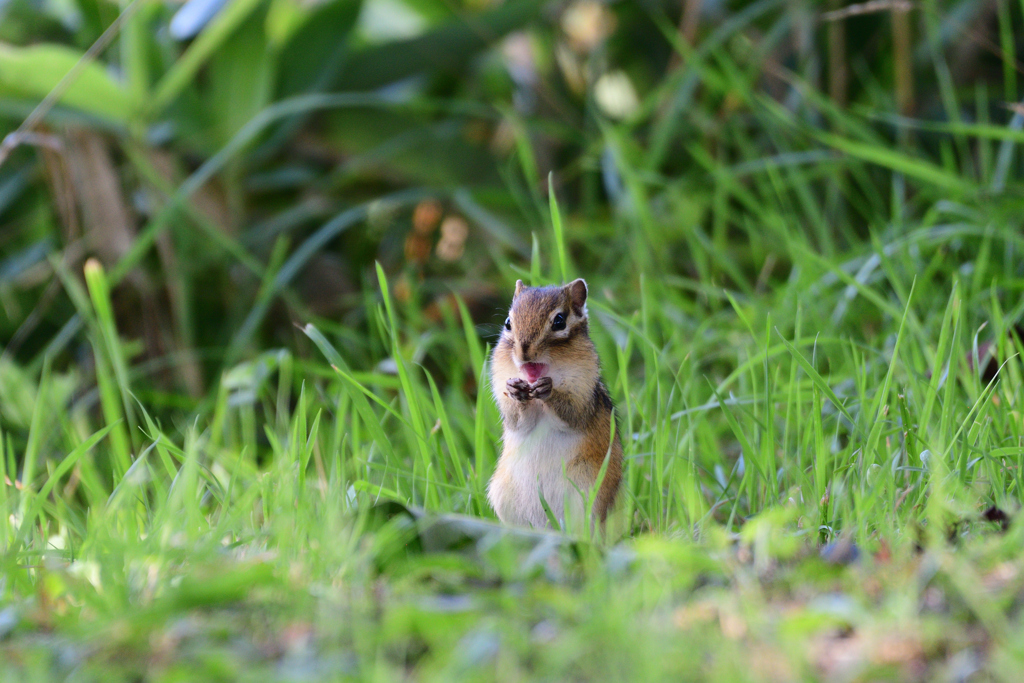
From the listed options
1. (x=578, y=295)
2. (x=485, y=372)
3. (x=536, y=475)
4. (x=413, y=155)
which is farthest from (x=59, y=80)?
(x=536, y=475)

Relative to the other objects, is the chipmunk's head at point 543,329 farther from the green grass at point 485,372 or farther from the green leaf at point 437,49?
the green leaf at point 437,49

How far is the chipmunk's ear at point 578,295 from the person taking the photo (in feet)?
8.32

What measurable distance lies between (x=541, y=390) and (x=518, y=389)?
6 centimetres

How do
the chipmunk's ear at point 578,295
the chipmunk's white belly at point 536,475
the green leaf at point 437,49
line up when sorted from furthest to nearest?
the green leaf at point 437,49
the chipmunk's ear at point 578,295
the chipmunk's white belly at point 536,475

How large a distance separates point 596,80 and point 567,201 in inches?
31.0

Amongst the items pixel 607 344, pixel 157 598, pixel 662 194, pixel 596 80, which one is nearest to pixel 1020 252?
pixel 607 344

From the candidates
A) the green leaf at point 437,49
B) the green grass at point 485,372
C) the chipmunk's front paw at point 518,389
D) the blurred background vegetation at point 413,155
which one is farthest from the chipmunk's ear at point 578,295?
the green leaf at point 437,49

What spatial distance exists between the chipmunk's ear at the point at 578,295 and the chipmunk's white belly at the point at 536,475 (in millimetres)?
329

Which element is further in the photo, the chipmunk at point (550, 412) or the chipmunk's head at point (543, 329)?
the chipmunk's head at point (543, 329)

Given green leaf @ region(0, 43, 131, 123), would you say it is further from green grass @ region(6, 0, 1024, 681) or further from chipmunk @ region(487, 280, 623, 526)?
chipmunk @ region(487, 280, 623, 526)

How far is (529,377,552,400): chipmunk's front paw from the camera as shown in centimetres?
234

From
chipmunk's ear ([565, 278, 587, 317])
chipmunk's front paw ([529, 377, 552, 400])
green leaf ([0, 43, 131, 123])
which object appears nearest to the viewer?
chipmunk's front paw ([529, 377, 552, 400])

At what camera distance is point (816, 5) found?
4621 millimetres

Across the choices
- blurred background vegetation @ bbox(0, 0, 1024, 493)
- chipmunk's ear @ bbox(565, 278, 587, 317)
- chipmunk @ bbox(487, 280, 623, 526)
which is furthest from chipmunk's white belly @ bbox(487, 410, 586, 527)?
blurred background vegetation @ bbox(0, 0, 1024, 493)
